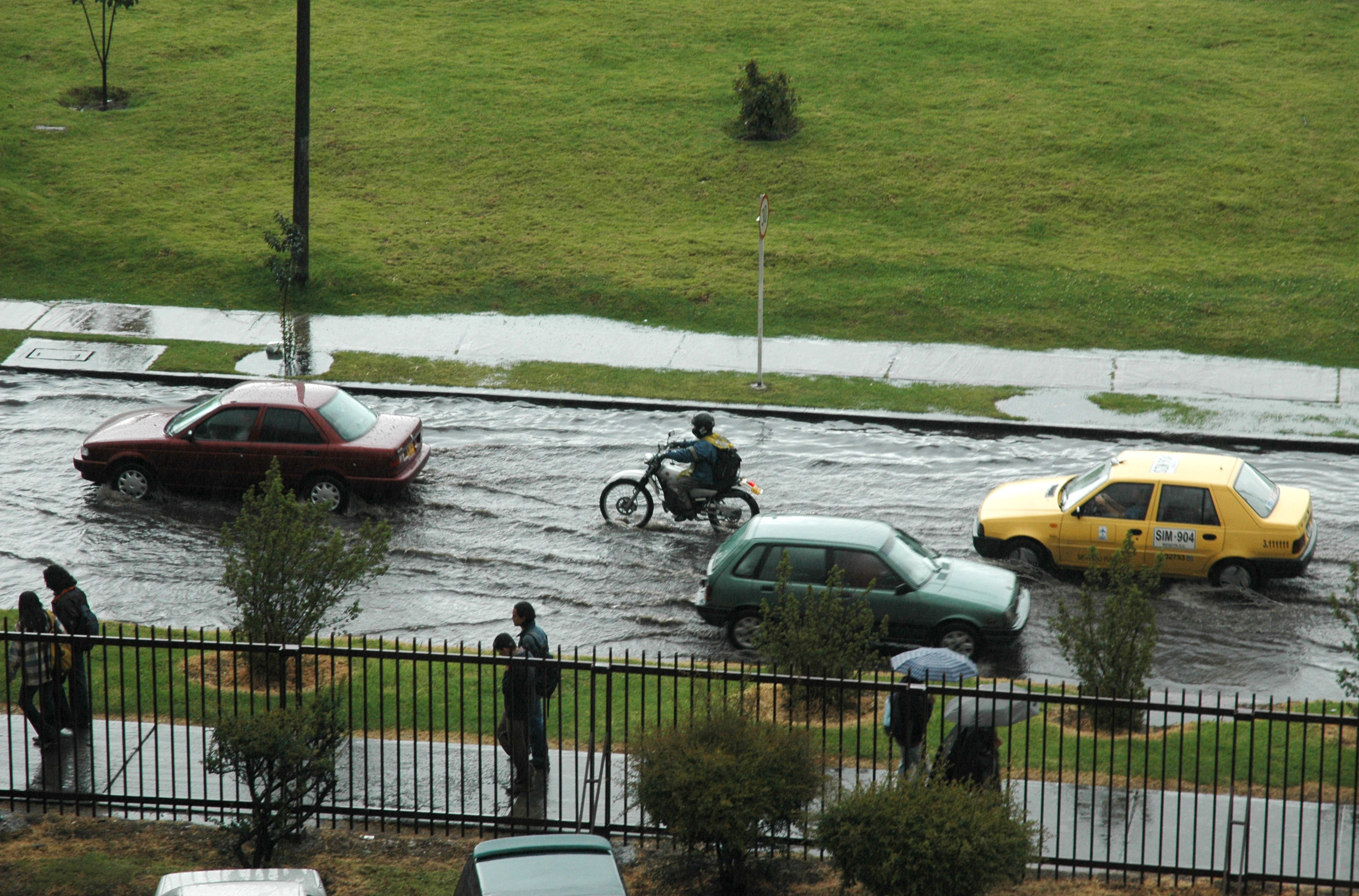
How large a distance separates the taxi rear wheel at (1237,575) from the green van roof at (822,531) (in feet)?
11.9

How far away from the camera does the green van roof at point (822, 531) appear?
13.4 m

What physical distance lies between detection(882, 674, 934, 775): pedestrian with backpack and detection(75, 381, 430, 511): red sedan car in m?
8.80

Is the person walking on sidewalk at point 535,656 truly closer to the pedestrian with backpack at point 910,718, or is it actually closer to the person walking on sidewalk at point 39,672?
the pedestrian with backpack at point 910,718

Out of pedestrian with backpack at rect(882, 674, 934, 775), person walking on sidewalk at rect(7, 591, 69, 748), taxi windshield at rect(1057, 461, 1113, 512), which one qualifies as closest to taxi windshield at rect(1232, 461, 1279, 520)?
taxi windshield at rect(1057, 461, 1113, 512)

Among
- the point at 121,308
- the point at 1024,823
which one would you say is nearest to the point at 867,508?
the point at 1024,823

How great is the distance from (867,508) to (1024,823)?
8.73m

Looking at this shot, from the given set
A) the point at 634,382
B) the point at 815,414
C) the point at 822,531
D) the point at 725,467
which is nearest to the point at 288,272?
the point at 634,382

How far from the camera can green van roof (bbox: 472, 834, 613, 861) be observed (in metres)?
7.89

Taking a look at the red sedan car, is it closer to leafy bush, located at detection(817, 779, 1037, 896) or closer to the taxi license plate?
the taxi license plate

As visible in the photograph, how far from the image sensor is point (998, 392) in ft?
69.2

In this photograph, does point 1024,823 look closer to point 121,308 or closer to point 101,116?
point 121,308

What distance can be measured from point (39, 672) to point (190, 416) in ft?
24.1

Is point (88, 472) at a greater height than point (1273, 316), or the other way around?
point (1273, 316)

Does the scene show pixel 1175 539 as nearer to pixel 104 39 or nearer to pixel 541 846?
pixel 541 846
